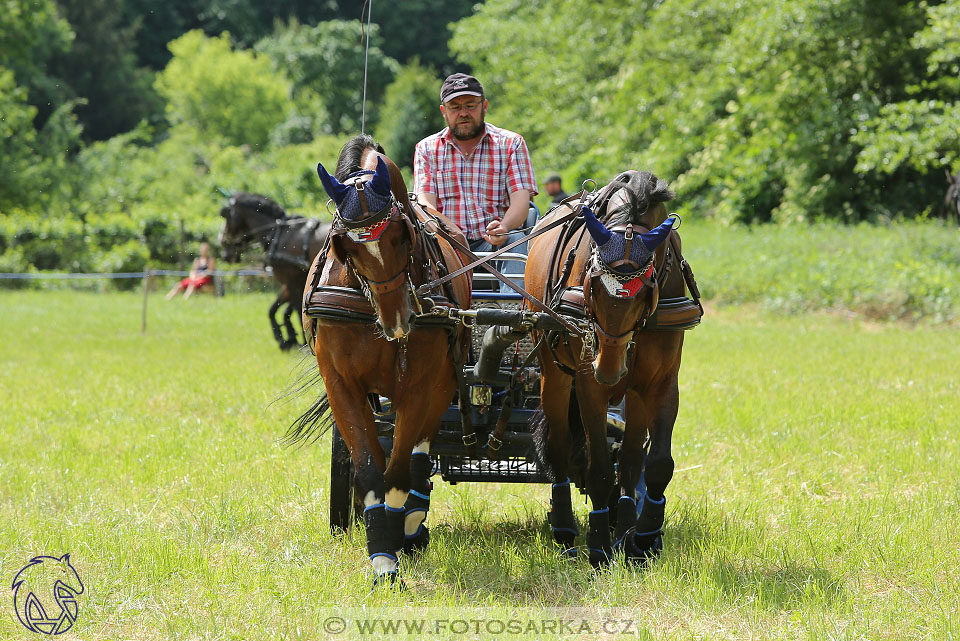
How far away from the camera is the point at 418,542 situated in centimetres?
489

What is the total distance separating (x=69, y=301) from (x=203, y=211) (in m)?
9.27

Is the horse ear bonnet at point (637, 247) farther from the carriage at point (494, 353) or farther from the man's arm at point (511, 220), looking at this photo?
the man's arm at point (511, 220)

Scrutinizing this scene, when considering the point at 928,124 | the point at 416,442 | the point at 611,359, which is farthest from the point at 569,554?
the point at 928,124

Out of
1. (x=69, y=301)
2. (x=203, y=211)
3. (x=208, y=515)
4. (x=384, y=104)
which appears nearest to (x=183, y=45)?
(x=384, y=104)

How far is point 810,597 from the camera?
4.11m

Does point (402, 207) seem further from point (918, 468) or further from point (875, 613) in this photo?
point (918, 468)

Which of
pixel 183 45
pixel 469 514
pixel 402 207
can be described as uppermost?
pixel 183 45

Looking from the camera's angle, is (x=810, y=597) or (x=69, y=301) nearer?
(x=810, y=597)

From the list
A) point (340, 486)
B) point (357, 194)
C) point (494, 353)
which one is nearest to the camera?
point (357, 194)

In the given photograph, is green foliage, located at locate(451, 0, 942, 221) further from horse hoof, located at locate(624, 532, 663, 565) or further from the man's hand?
horse hoof, located at locate(624, 532, 663, 565)

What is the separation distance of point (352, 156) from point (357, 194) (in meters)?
0.54

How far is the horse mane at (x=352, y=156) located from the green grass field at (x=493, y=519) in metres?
1.74

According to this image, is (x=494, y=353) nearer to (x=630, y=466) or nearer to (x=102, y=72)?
(x=630, y=466)

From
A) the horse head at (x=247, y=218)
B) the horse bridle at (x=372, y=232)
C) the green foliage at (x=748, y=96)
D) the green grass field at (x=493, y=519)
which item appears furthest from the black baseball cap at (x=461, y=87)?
the green foliage at (x=748, y=96)
